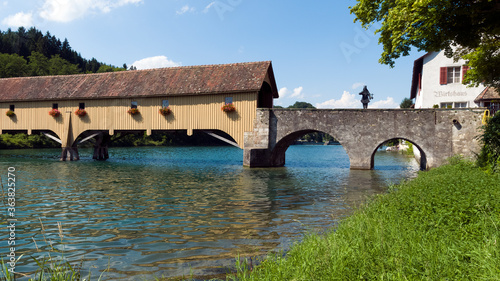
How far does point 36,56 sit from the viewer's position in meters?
68.9

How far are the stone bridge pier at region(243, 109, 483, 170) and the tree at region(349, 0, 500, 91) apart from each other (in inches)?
284

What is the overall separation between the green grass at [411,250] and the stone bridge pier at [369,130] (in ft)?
47.4

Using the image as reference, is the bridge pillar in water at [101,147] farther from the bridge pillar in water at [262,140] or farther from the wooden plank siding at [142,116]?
the bridge pillar in water at [262,140]

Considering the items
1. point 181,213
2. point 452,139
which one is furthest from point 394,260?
point 452,139

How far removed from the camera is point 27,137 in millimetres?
51562

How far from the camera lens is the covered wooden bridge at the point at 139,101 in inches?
895

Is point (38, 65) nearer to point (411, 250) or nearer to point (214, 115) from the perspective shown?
point (214, 115)

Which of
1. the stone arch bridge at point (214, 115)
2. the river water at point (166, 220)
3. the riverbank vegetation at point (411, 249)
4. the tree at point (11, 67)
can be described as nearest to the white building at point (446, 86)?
the stone arch bridge at point (214, 115)

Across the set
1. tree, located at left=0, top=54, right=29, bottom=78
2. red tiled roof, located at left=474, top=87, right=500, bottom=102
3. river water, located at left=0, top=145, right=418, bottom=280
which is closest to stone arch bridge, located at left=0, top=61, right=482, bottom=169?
red tiled roof, located at left=474, top=87, right=500, bottom=102

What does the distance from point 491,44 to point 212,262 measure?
14.6 m

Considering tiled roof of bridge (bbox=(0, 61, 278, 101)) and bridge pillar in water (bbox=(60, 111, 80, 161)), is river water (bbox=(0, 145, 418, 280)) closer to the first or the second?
tiled roof of bridge (bbox=(0, 61, 278, 101))

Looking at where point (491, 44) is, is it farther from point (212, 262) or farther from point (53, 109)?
point (53, 109)

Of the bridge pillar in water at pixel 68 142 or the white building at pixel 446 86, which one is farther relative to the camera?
the bridge pillar in water at pixel 68 142

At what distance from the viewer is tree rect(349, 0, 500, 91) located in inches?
411
